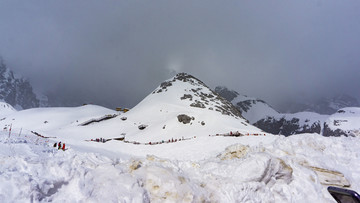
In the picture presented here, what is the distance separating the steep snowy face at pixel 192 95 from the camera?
192ft

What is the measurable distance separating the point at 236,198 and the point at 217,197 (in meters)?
0.57

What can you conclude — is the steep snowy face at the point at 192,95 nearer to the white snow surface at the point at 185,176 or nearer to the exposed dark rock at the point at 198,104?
the exposed dark rock at the point at 198,104

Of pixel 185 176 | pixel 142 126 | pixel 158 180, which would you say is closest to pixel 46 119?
pixel 142 126

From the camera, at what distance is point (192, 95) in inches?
2574

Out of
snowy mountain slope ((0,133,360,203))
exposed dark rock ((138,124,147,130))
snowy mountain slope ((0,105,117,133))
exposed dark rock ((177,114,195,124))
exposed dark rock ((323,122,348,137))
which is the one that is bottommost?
snowy mountain slope ((0,133,360,203))

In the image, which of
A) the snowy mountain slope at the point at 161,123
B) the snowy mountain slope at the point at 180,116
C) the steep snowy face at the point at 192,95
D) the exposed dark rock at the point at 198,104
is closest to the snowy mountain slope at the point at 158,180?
the snowy mountain slope at the point at 161,123

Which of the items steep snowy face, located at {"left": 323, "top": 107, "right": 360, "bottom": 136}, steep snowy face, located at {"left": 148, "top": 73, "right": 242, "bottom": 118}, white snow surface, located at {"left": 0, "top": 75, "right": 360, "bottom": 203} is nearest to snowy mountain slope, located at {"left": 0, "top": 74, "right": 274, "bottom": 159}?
steep snowy face, located at {"left": 148, "top": 73, "right": 242, "bottom": 118}

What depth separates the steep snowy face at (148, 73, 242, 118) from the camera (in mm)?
58438

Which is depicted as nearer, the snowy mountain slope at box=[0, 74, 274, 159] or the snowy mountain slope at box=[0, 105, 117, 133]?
the snowy mountain slope at box=[0, 74, 274, 159]

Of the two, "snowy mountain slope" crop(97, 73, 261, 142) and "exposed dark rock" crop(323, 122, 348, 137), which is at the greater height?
"exposed dark rock" crop(323, 122, 348, 137)

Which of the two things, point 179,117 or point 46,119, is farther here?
point 46,119

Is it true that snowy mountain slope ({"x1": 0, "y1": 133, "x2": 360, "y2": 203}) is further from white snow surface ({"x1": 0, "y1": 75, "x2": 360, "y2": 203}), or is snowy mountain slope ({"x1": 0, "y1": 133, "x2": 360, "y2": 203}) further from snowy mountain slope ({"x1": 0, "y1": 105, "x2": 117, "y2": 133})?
snowy mountain slope ({"x1": 0, "y1": 105, "x2": 117, "y2": 133})

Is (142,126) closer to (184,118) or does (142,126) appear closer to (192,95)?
(184,118)

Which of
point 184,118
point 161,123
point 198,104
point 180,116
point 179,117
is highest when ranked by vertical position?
point 198,104
